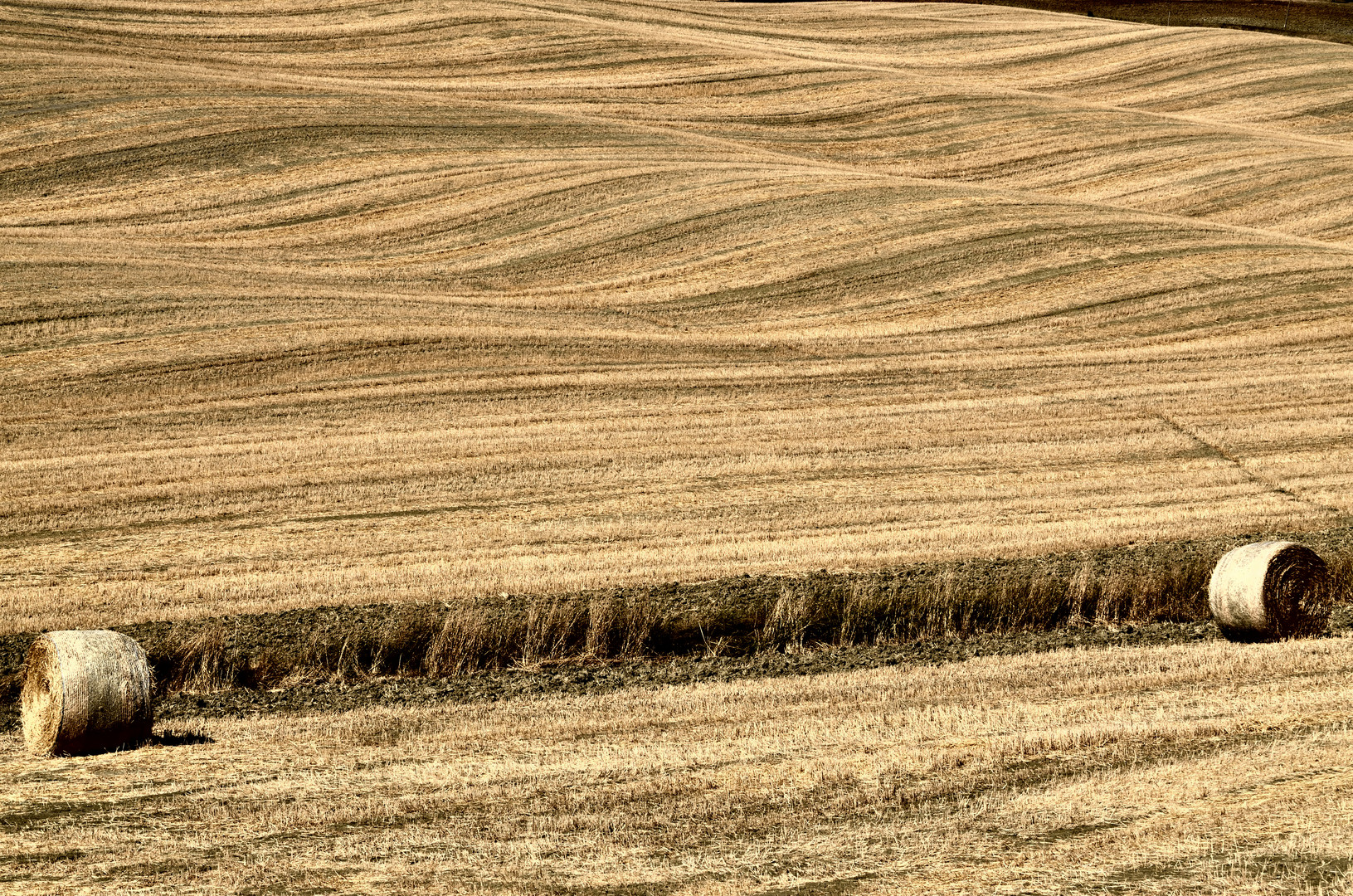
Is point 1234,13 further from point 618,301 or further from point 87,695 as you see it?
point 87,695

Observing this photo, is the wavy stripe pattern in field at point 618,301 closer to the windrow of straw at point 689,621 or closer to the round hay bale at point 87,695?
the windrow of straw at point 689,621

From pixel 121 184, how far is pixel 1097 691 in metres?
27.3

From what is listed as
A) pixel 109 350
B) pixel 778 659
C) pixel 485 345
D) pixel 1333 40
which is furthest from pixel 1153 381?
pixel 1333 40

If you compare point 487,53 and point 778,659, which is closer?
point 778,659

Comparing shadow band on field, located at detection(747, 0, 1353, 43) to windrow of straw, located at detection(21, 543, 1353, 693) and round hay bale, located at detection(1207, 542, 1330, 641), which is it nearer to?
windrow of straw, located at detection(21, 543, 1353, 693)

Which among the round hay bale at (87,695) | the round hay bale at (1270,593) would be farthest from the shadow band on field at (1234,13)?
the round hay bale at (87,695)

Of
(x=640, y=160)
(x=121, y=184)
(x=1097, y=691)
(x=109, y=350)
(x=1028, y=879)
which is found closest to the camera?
(x=1028, y=879)

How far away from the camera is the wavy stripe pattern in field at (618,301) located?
18125 mm

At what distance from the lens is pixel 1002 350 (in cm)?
2825

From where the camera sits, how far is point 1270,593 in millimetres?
13891

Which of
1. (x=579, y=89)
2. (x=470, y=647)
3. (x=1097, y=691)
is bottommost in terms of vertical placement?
(x=470, y=647)

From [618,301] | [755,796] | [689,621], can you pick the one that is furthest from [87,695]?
[618,301]

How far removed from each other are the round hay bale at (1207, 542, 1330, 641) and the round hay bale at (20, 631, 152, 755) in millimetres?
9285

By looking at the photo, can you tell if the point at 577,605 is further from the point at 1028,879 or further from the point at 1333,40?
the point at 1333,40
